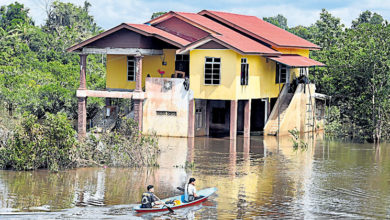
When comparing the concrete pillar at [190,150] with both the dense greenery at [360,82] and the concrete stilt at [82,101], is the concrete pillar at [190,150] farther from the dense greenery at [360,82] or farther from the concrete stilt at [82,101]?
the dense greenery at [360,82]

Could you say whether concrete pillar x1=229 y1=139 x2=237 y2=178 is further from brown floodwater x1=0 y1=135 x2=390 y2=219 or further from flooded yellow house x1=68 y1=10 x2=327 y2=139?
flooded yellow house x1=68 y1=10 x2=327 y2=139

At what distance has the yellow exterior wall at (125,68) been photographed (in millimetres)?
38750

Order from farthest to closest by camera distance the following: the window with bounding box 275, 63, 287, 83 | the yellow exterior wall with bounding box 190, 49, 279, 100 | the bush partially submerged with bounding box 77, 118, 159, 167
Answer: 1. the window with bounding box 275, 63, 287, 83
2. the yellow exterior wall with bounding box 190, 49, 279, 100
3. the bush partially submerged with bounding box 77, 118, 159, 167

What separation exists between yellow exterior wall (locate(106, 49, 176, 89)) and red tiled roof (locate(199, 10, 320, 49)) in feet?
14.6

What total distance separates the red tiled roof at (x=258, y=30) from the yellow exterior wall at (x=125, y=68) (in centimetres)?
444

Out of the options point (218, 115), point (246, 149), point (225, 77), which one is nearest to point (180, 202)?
point (246, 149)

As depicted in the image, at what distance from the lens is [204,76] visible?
35938 millimetres

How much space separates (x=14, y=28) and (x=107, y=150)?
4153 cm

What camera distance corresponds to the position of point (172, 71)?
38781 mm

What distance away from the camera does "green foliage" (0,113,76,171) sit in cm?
2620

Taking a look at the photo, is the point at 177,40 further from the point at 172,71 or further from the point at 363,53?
the point at 363,53

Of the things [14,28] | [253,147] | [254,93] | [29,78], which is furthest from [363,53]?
[14,28]

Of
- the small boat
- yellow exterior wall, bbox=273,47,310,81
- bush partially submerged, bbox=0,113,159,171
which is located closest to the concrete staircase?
yellow exterior wall, bbox=273,47,310,81

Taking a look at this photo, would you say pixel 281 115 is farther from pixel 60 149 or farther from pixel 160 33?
pixel 60 149
